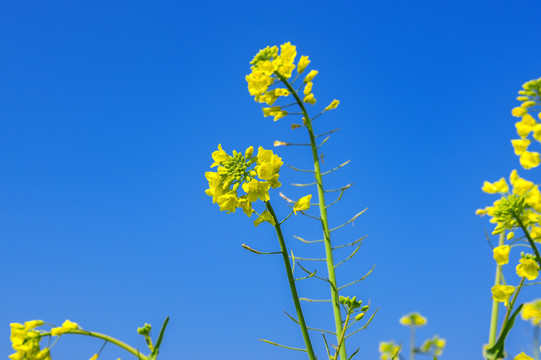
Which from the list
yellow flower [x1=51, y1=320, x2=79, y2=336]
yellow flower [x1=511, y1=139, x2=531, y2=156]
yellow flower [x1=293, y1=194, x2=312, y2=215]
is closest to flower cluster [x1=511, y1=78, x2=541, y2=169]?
yellow flower [x1=511, y1=139, x2=531, y2=156]

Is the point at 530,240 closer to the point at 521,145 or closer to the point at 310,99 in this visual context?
the point at 521,145

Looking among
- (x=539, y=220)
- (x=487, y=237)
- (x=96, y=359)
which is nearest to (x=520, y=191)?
(x=539, y=220)

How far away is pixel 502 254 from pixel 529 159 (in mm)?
379

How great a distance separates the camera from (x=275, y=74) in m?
2.59

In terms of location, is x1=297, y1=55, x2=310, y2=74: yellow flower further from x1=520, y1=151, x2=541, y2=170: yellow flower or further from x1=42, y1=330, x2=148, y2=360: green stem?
x1=42, y1=330, x2=148, y2=360: green stem

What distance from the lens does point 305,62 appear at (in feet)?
8.61

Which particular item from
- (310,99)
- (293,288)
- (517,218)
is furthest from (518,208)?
(310,99)

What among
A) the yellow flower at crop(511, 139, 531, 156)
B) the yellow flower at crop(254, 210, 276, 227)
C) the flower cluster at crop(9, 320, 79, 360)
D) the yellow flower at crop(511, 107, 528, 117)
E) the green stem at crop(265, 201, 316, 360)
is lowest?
the flower cluster at crop(9, 320, 79, 360)

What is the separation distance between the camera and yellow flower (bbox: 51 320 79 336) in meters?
1.87

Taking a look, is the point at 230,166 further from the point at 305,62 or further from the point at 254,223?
the point at 305,62

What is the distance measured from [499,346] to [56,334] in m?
1.59

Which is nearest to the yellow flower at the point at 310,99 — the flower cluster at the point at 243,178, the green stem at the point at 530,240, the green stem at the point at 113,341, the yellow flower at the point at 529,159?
the flower cluster at the point at 243,178

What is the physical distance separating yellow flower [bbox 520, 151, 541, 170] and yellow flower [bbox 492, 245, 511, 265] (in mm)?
326

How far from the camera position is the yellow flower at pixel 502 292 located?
174cm
